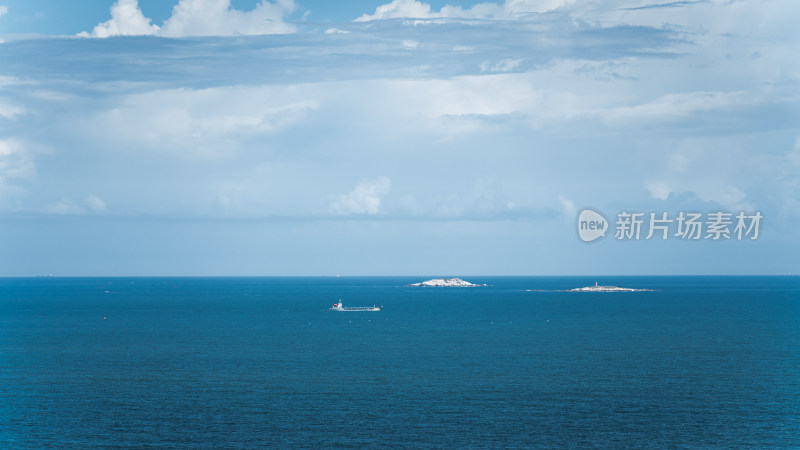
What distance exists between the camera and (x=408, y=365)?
133375mm

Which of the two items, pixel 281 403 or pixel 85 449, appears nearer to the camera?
pixel 85 449

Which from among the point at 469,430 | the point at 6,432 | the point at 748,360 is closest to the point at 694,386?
the point at 748,360

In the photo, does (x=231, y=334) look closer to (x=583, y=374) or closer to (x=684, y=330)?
(x=583, y=374)

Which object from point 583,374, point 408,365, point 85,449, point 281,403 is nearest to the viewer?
point 85,449

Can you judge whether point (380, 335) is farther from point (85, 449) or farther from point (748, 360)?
point (85, 449)

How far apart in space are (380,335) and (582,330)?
168ft

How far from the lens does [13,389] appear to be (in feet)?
361

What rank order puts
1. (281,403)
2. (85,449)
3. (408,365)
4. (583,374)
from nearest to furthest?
(85,449), (281,403), (583,374), (408,365)

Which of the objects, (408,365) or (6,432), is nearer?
(6,432)

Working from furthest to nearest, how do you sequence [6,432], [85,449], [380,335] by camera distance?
[380,335], [6,432], [85,449]

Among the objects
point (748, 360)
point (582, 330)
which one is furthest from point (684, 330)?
point (748, 360)

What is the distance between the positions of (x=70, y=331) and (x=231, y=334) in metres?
43.3

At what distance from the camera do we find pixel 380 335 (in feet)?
609

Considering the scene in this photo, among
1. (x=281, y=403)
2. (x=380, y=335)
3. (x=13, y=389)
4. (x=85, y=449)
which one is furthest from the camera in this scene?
(x=380, y=335)
